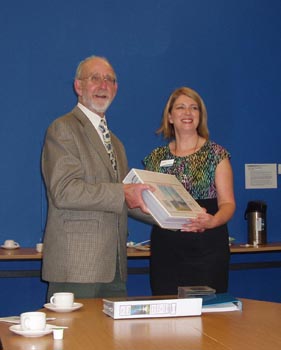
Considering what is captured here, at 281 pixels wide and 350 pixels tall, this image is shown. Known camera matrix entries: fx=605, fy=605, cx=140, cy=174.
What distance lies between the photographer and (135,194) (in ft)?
9.15

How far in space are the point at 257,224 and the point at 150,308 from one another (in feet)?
9.73

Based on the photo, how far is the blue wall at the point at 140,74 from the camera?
456 centimetres

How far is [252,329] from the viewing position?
1956 millimetres

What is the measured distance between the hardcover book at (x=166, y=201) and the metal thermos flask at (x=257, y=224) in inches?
81.2

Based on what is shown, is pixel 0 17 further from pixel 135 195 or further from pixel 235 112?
pixel 135 195

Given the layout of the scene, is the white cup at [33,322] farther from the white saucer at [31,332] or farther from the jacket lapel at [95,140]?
the jacket lapel at [95,140]

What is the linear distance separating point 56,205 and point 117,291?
52 centimetres

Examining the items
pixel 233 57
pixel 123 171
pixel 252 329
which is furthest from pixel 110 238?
pixel 233 57

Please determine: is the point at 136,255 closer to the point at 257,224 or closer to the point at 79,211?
the point at 257,224

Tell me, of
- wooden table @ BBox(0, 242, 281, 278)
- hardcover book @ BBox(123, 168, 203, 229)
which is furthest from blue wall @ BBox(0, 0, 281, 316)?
hardcover book @ BBox(123, 168, 203, 229)

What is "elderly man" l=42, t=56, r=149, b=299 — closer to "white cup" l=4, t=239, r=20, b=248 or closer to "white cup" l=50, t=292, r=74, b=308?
"white cup" l=50, t=292, r=74, b=308

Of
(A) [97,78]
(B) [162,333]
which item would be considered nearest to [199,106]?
(A) [97,78]

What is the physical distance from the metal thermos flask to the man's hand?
225 cm

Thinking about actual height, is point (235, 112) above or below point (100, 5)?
below
